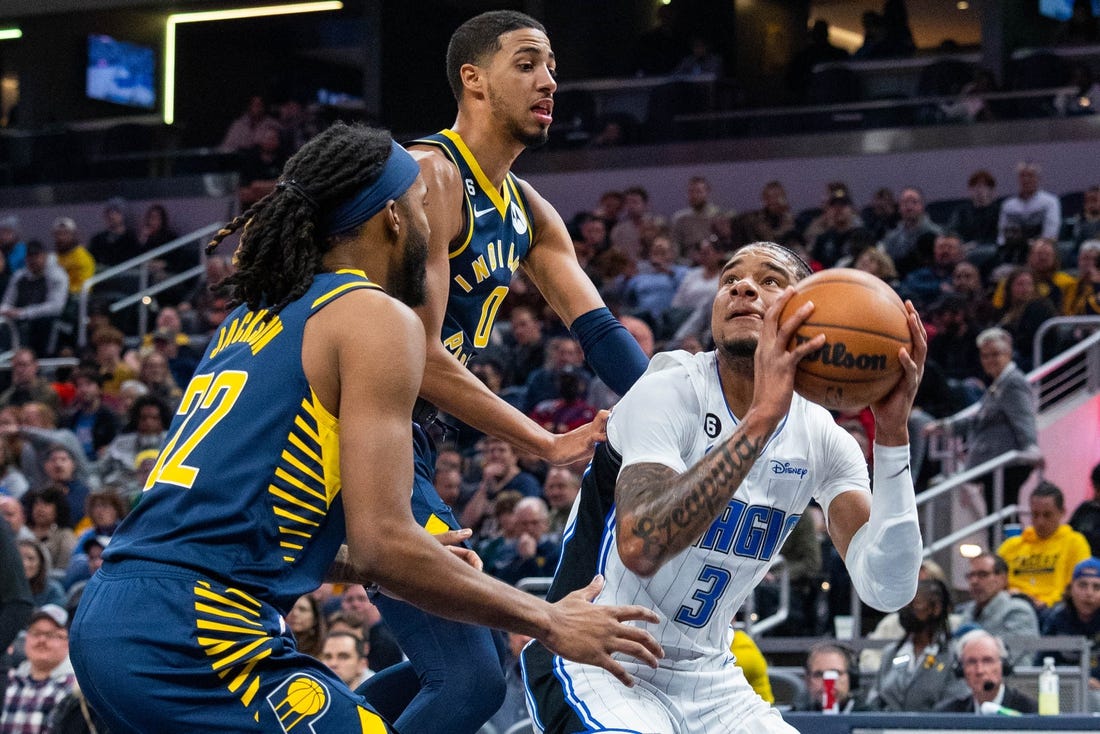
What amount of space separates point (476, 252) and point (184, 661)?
235 centimetres

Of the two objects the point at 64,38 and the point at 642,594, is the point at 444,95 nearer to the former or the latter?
the point at 64,38

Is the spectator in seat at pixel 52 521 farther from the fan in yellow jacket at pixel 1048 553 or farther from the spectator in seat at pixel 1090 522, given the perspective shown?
the spectator in seat at pixel 1090 522

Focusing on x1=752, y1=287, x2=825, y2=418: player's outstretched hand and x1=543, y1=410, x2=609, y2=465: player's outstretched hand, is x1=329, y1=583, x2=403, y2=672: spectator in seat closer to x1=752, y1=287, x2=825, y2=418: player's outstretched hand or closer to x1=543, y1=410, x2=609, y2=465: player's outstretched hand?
x1=543, y1=410, x2=609, y2=465: player's outstretched hand

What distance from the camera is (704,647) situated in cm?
434

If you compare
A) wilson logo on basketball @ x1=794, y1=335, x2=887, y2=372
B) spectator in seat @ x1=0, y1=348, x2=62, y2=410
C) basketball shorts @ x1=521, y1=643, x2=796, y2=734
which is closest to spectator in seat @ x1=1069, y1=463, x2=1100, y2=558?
basketball shorts @ x1=521, y1=643, x2=796, y2=734

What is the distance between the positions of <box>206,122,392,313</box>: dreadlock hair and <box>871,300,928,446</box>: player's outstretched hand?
1.31m

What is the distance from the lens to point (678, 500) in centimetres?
393

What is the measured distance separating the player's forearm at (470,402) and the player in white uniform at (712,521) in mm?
378

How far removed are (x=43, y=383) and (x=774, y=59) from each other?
1140 cm

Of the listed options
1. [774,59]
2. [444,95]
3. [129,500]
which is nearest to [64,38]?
[444,95]

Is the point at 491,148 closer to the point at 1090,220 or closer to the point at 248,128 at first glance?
the point at 1090,220

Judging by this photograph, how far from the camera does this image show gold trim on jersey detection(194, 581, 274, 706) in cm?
313

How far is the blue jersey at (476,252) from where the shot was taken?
5211 mm

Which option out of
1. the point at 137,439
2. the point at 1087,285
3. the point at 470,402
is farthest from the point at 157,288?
the point at 470,402
